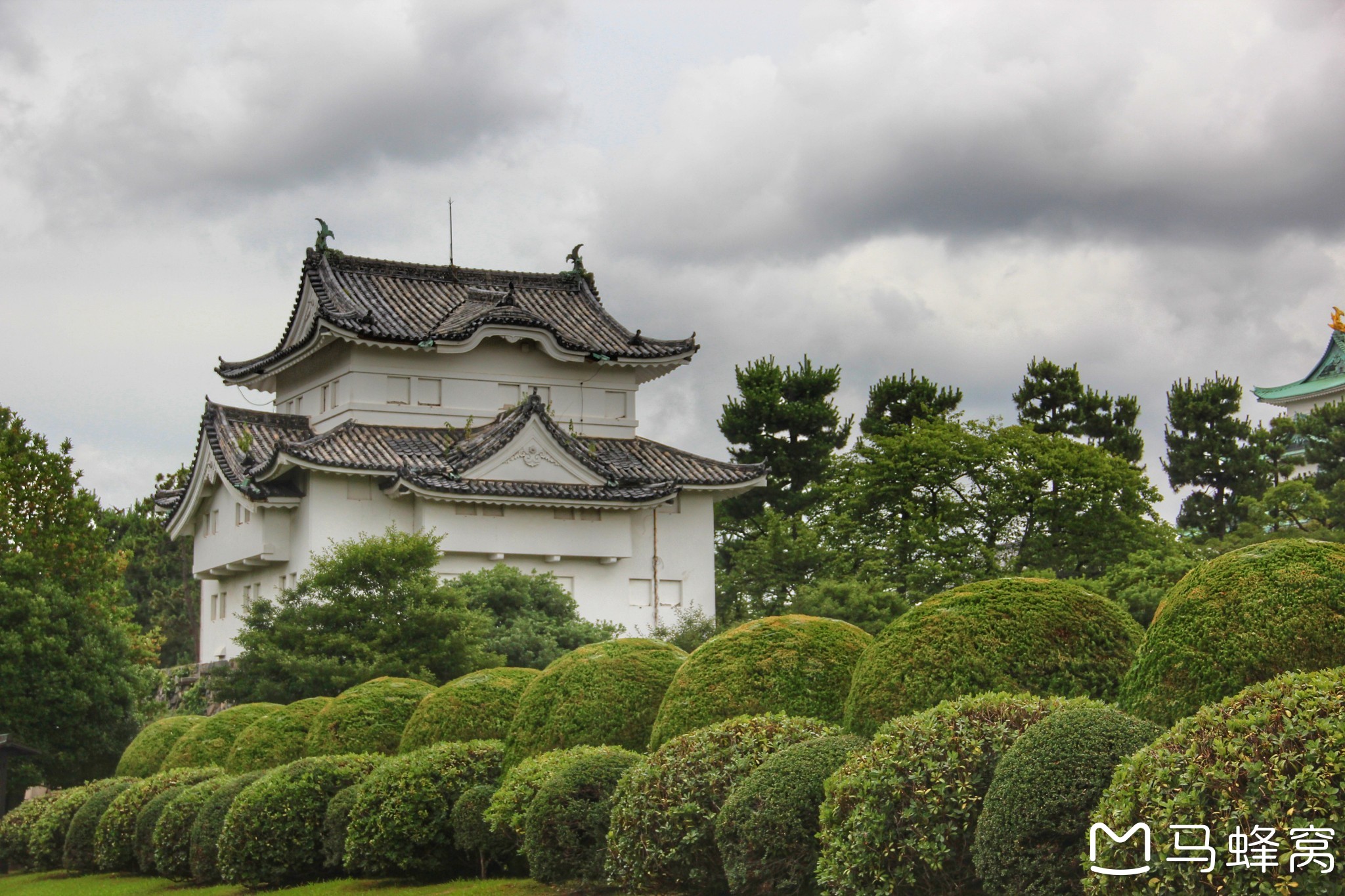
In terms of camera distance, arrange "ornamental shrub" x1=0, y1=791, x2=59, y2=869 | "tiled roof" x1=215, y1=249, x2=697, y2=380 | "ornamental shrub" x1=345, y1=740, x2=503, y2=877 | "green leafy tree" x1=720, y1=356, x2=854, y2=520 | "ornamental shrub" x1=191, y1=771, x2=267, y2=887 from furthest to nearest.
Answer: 1. "green leafy tree" x1=720, y1=356, x2=854, y2=520
2. "tiled roof" x1=215, y1=249, x2=697, y2=380
3. "ornamental shrub" x1=0, y1=791, x2=59, y2=869
4. "ornamental shrub" x1=191, y1=771, x2=267, y2=887
5. "ornamental shrub" x1=345, y1=740, x2=503, y2=877

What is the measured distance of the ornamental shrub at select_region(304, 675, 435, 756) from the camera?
18016mm

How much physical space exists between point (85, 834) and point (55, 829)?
1543 millimetres

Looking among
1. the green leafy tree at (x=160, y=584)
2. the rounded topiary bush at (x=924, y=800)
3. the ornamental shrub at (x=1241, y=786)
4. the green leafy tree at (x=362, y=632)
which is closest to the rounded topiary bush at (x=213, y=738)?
the green leafy tree at (x=362, y=632)

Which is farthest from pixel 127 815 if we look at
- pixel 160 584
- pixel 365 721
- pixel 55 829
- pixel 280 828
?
pixel 160 584

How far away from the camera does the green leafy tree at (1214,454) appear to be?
158ft

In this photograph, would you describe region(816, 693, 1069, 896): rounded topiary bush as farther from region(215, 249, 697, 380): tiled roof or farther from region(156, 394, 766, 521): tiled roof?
region(215, 249, 697, 380): tiled roof

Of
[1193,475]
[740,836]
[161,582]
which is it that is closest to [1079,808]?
[740,836]

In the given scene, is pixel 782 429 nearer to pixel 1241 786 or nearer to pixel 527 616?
pixel 527 616

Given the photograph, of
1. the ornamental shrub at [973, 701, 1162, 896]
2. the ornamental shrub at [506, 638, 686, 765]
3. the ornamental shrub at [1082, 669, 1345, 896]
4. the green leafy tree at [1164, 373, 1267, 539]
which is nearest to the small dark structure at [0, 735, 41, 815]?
the ornamental shrub at [506, 638, 686, 765]

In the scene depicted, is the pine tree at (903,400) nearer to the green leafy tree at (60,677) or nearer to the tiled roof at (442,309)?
the tiled roof at (442,309)

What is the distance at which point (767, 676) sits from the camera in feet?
41.0

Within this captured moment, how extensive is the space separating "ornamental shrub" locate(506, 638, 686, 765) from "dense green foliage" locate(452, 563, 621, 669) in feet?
41.7

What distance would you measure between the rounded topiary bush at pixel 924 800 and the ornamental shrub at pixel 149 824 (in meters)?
12.1

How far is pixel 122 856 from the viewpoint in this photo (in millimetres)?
19812
